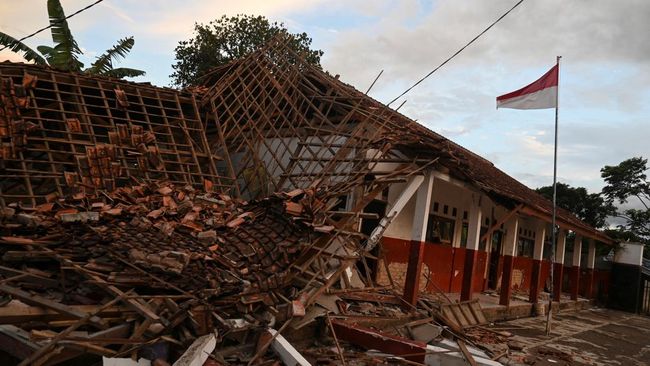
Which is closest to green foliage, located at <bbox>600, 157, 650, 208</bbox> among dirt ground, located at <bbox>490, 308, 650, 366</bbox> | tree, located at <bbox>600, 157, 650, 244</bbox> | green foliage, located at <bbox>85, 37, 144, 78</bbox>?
tree, located at <bbox>600, 157, 650, 244</bbox>

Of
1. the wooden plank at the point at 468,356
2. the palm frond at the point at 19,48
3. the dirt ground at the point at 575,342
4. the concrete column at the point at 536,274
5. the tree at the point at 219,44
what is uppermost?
the tree at the point at 219,44

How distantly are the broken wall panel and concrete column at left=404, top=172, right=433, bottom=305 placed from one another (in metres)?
4.70

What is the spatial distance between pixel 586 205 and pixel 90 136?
3294 centimetres

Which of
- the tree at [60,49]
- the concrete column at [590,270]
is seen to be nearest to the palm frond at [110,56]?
the tree at [60,49]

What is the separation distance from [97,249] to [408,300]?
579 cm

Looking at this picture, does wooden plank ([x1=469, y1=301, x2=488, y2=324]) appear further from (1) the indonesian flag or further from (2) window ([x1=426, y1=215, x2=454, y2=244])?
(1) the indonesian flag

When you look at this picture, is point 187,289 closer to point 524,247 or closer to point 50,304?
point 50,304

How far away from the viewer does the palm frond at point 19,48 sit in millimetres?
13539

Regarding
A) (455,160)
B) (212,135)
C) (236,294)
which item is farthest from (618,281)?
(236,294)

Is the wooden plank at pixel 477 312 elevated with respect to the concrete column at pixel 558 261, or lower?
lower

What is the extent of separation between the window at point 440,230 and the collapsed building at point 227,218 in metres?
0.07

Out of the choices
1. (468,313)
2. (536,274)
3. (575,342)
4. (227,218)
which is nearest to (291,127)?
(227,218)

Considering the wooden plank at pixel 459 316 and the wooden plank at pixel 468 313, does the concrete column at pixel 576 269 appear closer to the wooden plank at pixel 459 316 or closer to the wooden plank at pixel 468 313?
the wooden plank at pixel 468 313

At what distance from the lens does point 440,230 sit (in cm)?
1368
